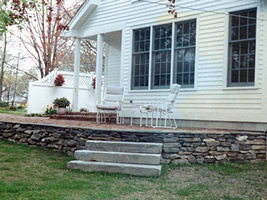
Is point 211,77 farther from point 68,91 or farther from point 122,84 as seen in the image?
point 68,91

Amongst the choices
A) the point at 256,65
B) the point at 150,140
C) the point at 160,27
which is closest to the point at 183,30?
the point at 160,27

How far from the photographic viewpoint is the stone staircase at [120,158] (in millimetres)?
4945

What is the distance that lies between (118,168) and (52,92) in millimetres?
9278

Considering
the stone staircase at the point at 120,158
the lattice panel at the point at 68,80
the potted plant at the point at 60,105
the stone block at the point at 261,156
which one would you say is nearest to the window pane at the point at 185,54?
the stone block at the point at 261,156

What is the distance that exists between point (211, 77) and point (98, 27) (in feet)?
14.4

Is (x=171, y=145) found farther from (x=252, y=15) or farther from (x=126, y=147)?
(x=252, y=15)

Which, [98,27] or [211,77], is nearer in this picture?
[211,77]

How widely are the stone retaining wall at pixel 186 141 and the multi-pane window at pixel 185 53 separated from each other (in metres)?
1.96

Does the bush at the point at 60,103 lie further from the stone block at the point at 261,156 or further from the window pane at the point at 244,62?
the stone block at the point at 261,156

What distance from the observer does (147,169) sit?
192 inches

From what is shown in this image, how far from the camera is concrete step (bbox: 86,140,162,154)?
5.46 meters

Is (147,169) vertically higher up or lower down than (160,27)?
lower down

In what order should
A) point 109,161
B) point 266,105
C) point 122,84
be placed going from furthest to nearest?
point 122,84 < point 266,105 < point 109,161

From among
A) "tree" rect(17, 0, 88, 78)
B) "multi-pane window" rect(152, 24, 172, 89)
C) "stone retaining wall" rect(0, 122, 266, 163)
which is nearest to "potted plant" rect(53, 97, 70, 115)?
"multi-pane window" rect(152, 24, 172, 89)
